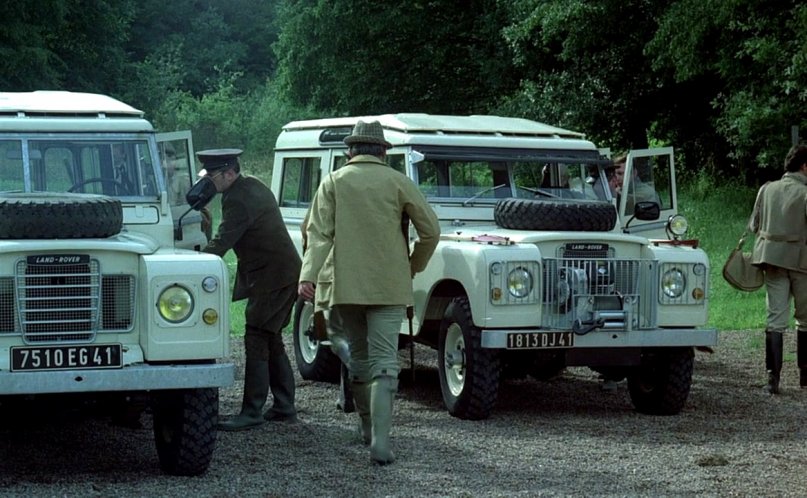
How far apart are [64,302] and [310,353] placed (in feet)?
15.2

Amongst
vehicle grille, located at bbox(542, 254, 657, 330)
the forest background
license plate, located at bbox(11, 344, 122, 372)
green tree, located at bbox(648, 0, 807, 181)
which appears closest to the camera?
license plate, located at bbox(11, 344, 122, 372)

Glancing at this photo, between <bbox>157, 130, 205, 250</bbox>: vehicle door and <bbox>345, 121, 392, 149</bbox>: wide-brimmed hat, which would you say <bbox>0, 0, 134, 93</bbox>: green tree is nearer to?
<bbox>157, 130, 205, 250</bbox>: vehicle door

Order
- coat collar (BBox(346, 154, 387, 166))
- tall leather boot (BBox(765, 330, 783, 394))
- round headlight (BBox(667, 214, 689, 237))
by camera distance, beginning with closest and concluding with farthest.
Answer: coat collar (BBox(346, 154, 387, 166)) < round headlight (BBox(667, 214, 689, 237)) < tall leather boot (BBox(765, 330, 783, 394))

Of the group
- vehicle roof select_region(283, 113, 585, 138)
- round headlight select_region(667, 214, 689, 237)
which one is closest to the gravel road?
round headlight select_region(667, 214, 689, 237)

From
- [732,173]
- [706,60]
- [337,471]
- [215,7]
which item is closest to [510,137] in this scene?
[337,471]

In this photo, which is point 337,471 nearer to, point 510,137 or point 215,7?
point 510,137

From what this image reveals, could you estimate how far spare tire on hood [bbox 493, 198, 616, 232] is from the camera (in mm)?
9812

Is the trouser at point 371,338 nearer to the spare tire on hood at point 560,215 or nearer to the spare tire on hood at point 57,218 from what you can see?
the spare tire on hood at point 57,218

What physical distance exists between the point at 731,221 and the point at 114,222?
1837 cm

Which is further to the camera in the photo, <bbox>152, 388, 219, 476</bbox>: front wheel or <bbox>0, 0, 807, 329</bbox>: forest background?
<bbox>0, 0, 807, 329</bbox>: forest background

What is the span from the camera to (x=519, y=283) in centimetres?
932

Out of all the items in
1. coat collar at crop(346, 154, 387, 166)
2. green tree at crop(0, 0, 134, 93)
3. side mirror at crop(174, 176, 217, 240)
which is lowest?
side mirror at crop(174, 176, 217, 240)

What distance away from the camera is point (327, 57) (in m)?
32.5

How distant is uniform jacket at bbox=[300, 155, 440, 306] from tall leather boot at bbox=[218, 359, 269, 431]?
125 centimetres
